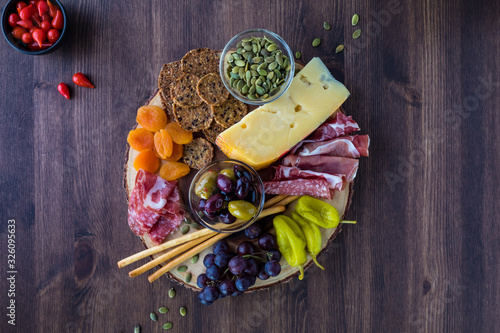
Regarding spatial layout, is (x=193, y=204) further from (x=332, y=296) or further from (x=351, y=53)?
(x=351, y=53)

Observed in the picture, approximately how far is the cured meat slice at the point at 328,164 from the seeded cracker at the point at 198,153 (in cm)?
33

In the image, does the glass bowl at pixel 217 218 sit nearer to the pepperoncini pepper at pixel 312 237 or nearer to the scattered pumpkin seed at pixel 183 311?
the pepperoncini pepper at pixel 312 237

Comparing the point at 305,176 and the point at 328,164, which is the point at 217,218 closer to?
the point at 305,176

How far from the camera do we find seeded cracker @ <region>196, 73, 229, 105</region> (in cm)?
149

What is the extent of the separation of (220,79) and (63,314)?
4.25ft

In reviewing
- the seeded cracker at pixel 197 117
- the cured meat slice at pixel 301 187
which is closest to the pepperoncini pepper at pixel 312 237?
the cured meat slice at pixel 301 187

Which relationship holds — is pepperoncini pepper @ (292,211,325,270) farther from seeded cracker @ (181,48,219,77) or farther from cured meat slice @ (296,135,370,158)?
seeded cracker @ (181,48,219,77)

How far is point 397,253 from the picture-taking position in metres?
1.66

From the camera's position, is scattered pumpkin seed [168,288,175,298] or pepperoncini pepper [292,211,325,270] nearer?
pepperoncini pepper [292,211,325,270]

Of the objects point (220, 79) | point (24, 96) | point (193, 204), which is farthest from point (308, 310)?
point (24, 96)

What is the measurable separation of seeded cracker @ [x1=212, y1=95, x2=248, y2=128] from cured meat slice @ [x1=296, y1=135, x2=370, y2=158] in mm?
309

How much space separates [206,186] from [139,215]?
0.34m

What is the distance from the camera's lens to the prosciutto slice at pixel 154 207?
4.86 ft

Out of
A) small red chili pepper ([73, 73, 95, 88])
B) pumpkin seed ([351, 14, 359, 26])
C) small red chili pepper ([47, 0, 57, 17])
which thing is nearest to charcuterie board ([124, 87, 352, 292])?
small red chili pepper ([73, 73, 95, 88])
